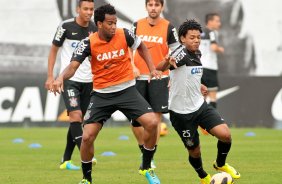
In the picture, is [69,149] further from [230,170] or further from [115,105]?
[230,170]

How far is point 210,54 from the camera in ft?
63.6

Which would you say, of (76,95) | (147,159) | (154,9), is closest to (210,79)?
(154,9)

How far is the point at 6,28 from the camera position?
21.9m

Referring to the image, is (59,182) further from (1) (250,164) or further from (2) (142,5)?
(2) (142,5)

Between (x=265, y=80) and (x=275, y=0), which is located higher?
(x=275, y=0)

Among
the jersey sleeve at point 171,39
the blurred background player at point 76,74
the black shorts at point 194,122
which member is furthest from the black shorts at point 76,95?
the black shorts at point 194,122

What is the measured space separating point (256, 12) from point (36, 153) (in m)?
8.94

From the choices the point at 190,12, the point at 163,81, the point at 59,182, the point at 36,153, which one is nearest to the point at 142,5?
the point at 190,12

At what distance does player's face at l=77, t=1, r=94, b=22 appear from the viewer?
12250 millimetres

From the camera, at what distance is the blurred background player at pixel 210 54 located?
63.3 ft

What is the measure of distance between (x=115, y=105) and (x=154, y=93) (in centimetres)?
220

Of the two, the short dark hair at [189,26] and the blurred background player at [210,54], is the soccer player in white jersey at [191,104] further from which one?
the blurred background player at [210,54]

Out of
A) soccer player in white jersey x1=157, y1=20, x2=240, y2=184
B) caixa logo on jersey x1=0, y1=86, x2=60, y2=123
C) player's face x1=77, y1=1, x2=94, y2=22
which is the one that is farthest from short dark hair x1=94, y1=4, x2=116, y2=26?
caixa logo on jersey x1=0, y1=86, x2=60, y2=123

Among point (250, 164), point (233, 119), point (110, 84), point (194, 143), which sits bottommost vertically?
point (233, 119)
